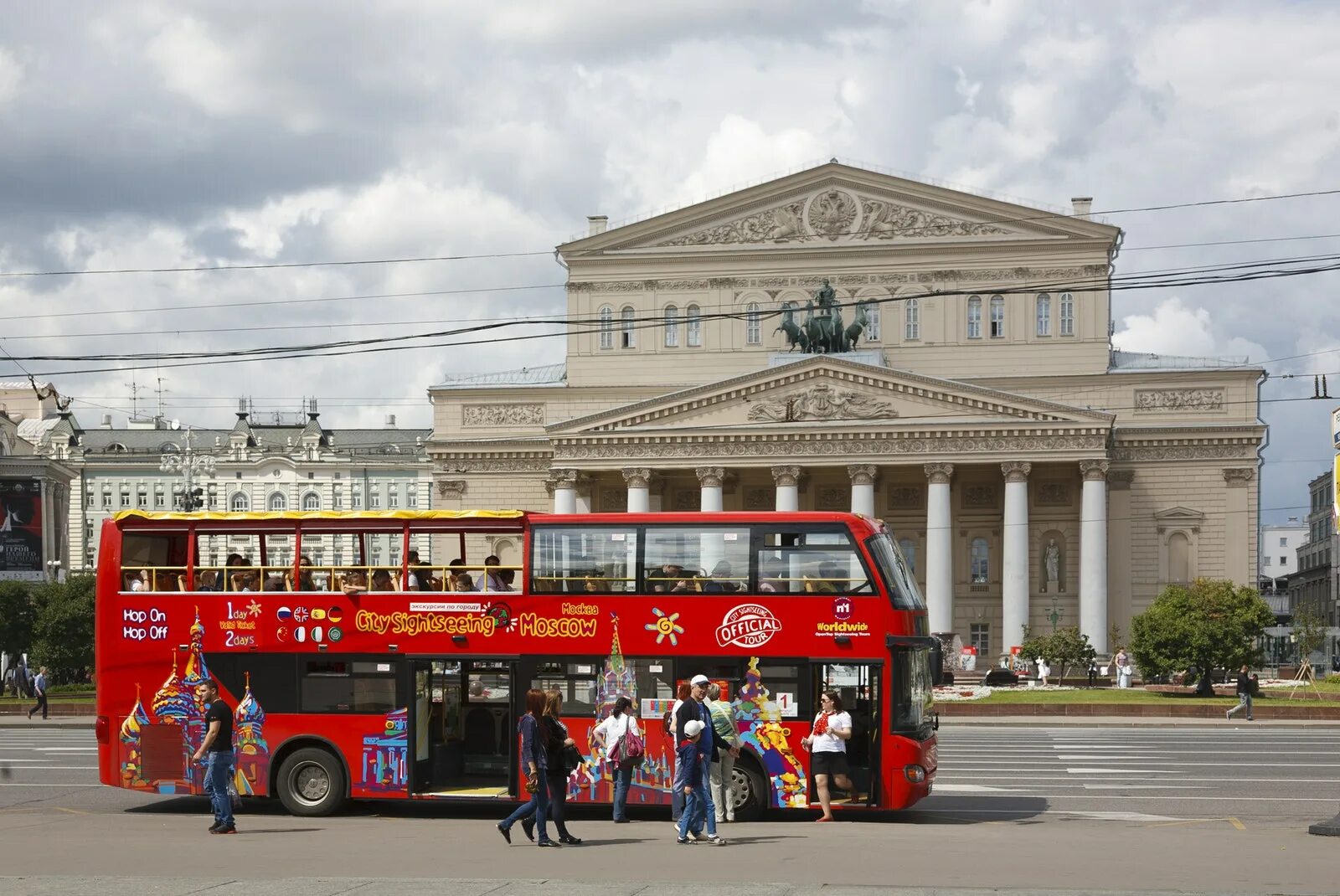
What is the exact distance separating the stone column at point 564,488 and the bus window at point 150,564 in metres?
54.0

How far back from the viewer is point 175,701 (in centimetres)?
2264

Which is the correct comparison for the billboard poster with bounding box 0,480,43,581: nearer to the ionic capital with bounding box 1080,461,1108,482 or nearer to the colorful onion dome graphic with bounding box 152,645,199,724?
the ionic capital with bounding box 1080,461,1108,482

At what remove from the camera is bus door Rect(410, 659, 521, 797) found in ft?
73.4

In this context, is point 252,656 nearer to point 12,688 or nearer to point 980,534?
point 12,688

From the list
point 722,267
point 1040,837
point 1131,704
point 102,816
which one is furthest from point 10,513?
point 1040,837

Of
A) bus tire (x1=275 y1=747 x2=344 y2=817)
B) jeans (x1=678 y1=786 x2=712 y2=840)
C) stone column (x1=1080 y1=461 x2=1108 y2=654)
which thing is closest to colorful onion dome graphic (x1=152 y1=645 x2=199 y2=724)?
bus tire (x1=275 y1=747 x2=344 y2=817)

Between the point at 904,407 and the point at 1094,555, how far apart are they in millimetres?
10227

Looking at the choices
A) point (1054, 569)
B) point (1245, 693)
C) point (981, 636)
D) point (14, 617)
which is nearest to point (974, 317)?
point (1054, 569)

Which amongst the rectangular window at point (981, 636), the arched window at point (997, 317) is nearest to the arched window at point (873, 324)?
the arched window at point (997, 317)

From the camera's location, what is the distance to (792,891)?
14.7 metres

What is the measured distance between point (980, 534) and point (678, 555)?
2313 inches

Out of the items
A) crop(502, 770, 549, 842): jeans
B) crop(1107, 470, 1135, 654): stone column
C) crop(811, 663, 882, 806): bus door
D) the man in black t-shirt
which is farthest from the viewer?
crop(1107, 470, 1135, 654): stone column

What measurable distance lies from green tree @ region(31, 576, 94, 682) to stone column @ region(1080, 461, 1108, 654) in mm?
39867

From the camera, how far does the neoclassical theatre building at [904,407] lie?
74250mm
